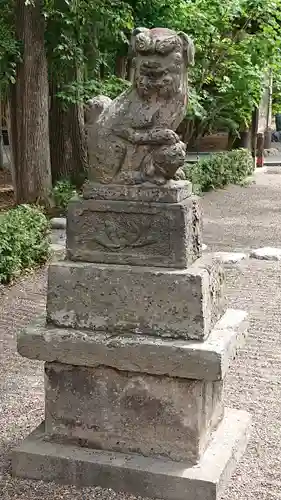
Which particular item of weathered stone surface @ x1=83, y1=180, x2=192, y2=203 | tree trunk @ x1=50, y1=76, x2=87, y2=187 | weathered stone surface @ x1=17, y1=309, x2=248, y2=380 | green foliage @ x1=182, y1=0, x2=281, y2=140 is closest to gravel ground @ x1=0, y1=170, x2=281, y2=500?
weathered stone surface @ x1=17, y1=309, x2=248, y2=380

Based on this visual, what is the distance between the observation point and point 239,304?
7.75 m

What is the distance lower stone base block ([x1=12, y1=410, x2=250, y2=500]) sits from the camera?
3791 millimetres

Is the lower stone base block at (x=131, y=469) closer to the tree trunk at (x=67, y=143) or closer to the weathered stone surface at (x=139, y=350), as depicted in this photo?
the weathered stone surface at (x=139, y=350)

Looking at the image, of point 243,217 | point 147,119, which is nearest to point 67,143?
point 243,217

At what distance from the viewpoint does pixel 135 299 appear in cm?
383

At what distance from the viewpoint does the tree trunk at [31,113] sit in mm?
11312

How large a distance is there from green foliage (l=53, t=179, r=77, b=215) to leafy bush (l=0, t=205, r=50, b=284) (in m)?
2.50

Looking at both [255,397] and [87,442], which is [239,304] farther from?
[87,442]

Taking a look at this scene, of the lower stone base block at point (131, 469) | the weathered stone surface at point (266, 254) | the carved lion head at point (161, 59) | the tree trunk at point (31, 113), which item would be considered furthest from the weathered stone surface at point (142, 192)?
the tree trunk at point (31, 113)

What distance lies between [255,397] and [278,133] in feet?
78.9

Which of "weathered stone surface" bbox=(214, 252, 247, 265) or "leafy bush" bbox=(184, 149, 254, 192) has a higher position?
"leafy bush" bbox=(184, 149, 254, 192)

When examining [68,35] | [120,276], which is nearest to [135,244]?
[120,276]

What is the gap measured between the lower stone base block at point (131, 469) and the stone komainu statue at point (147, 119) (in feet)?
4.82

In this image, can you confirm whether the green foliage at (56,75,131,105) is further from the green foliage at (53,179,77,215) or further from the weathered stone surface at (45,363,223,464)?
the weathered stone surface at (45,363,223,464)
